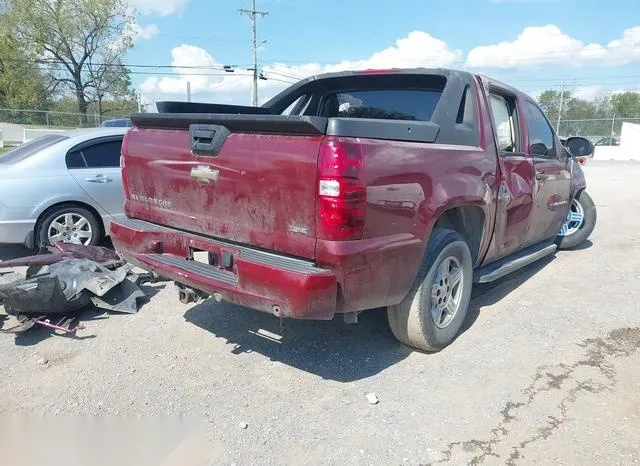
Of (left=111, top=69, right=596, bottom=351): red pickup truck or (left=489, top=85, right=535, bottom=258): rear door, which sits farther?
(left=489, top=85, right=535, bottom=258): rear door

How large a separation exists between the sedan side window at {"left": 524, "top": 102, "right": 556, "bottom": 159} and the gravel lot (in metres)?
1.46

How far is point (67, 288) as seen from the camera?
14.1ft

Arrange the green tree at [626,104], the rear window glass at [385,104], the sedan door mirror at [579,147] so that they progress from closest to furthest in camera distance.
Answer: the rear window glass at [385,104] < the sedan door mirror at [579,147] < the green tree at [626,104]

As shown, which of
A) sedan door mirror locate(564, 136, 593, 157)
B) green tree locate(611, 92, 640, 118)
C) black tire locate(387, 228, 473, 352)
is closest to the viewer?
black tire locate(387, 228, 473, 352)

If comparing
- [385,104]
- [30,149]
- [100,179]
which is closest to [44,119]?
[30,149]

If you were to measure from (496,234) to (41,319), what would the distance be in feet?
12.3

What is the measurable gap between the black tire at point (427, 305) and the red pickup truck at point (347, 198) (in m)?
0.01

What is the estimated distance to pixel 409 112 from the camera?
4.29 m

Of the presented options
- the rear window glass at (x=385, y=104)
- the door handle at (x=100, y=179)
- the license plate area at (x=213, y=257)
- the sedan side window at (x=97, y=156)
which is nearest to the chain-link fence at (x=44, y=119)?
the sedan side window at (x=97, y=156)

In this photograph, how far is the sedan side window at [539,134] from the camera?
4965 millimetres

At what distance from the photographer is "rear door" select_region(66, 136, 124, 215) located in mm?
6117

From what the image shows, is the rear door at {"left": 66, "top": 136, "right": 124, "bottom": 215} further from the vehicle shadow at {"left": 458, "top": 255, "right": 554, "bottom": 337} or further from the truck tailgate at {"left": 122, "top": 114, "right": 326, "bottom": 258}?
the vehicle shadow at {"left": 458, "top": 255, "right": 554, "bottom": 337}

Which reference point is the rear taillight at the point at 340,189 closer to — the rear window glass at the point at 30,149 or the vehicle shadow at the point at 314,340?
the vehicle shadow at the point at 314,340

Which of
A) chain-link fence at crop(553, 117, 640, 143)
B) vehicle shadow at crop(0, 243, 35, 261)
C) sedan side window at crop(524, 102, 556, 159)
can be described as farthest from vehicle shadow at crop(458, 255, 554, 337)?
chain-link fence at crop(553, 117, 640, 143)
